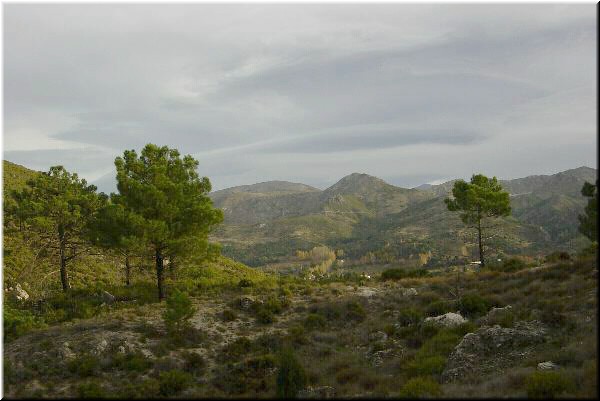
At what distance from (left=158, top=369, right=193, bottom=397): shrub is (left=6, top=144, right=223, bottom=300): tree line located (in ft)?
34.3

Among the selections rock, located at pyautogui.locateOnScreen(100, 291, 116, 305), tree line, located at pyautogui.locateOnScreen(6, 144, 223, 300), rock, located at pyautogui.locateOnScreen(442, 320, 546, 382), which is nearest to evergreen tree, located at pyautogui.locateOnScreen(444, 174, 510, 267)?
rock, located at pyautogui.locateOnScreen(442, 320, 546, 382)

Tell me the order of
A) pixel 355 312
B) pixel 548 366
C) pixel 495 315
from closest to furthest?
pixel 548 366 → pixel 495 315 → pixel 355 312

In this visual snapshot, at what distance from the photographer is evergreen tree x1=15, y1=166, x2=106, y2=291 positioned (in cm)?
2742

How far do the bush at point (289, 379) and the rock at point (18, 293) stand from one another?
24.9 metres

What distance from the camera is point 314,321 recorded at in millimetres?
23594

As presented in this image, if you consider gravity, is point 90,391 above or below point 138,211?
below

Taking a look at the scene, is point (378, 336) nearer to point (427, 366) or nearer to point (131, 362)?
point (427, 366)

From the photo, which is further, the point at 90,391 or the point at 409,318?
the point at 409,318

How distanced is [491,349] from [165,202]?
66.2 feet

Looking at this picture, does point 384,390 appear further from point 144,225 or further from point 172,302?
point 144,225

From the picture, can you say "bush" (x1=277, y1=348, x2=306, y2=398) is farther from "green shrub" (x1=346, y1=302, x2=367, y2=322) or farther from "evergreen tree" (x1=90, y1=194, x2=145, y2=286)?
"evergreen tree" (x1=90, y1=194, x2=145, y2=286)

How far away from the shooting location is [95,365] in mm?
16234

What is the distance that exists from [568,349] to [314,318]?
537 inches

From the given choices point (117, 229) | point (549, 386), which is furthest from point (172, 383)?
point (117, 229)
